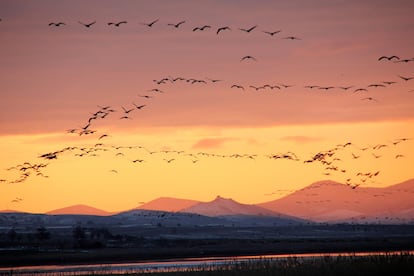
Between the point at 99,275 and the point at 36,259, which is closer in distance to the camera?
the point at 99,275

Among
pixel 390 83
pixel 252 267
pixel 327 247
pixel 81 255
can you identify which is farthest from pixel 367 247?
pixel 390 83

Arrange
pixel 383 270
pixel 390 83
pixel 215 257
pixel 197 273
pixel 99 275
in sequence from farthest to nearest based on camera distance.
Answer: pixel 215 257 → pixel 99 275 → pixel 197 273 → pixel 383 270 → pixel 390 83

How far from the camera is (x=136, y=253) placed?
114 metres

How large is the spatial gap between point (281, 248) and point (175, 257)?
2484 centimetres

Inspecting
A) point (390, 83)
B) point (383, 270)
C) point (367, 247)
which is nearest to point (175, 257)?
point (367, 247)

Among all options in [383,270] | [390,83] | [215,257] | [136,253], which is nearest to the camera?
[390,83]

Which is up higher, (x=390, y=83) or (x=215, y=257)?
(x=390, y=83)

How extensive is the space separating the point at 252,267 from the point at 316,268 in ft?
20.0

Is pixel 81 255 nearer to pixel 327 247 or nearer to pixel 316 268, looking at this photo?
pixel 327 247

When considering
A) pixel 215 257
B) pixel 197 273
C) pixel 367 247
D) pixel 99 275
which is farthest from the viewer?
pixel 367 247

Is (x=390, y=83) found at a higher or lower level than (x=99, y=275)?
higher

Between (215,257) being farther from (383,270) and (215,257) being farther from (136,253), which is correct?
(383,270)

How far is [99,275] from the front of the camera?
6981 centimetres

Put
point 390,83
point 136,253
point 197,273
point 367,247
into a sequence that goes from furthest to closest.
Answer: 1. point 367,247
2. point 136,253
3. point 197,273
4. point 390,83
